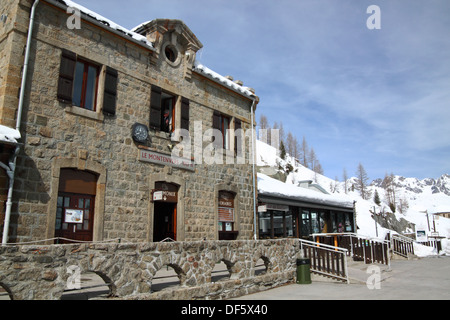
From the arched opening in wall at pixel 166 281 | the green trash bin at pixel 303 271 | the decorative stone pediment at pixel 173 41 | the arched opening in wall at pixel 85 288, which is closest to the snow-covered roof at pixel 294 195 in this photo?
the green trash bin at pixel 303 271

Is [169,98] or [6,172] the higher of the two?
[169,98]

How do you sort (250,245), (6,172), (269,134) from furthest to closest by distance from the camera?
(269,134) < (250,245) < (6,172)

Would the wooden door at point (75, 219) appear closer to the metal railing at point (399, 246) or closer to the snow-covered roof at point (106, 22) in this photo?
the snow-covered roof at point (106, 22)

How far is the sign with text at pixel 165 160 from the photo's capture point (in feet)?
35.3

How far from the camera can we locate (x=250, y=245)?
9039 millimetres

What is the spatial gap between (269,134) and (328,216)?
284 feet

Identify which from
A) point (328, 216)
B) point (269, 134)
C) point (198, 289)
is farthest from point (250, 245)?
point (269, 134)

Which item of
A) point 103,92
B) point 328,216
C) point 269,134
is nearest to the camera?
point 103,92

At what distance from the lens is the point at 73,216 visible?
8984 millimetres

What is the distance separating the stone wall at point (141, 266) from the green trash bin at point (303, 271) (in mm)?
513
